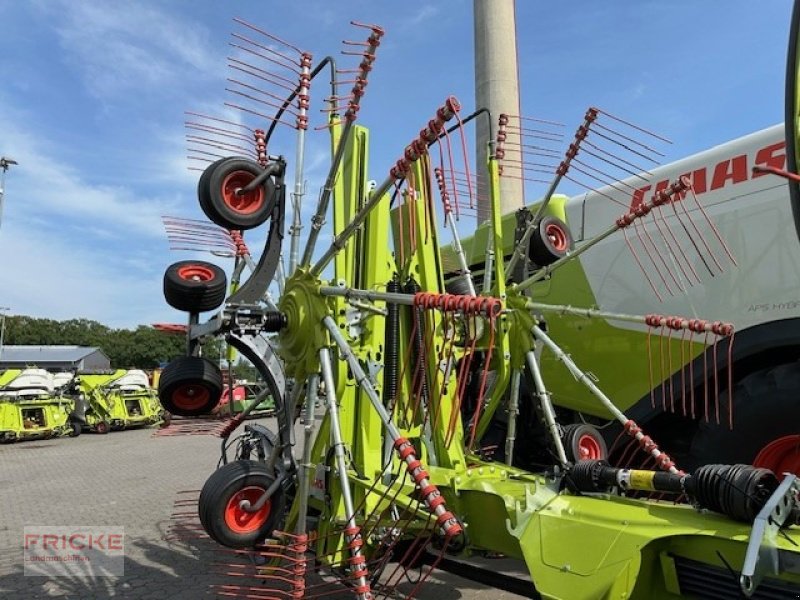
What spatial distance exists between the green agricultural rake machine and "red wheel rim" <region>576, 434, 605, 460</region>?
0.02 meters

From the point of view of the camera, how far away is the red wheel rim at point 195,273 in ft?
13.4

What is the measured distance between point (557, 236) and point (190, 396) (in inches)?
115

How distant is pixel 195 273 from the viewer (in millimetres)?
4141

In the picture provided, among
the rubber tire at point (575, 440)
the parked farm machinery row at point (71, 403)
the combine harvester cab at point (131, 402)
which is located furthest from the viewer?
the combine harvester cab at point (131, 402)

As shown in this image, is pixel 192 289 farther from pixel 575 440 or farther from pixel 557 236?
pixel 557 236

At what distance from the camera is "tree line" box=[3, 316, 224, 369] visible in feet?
240

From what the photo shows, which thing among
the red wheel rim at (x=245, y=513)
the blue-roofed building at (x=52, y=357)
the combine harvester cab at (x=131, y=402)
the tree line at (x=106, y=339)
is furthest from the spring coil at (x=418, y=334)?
the tree line at (x=106, y=339)

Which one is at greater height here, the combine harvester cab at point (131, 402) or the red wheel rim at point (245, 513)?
the red wheel rim at point (245, 513)

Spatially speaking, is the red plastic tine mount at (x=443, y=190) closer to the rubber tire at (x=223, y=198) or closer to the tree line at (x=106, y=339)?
the rubber tire at (x=223, y=198)

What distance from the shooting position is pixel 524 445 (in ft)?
19.0

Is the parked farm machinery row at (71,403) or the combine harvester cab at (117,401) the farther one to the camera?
the combine harvester cab at (117,401)

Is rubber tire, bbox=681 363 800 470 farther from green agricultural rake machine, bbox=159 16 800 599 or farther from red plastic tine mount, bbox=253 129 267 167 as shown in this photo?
red plastic tine mount, bbox=253 129 267 167

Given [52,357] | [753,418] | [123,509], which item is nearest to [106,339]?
[52,357]

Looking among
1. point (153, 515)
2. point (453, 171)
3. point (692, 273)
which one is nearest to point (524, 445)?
point (692, 273)
